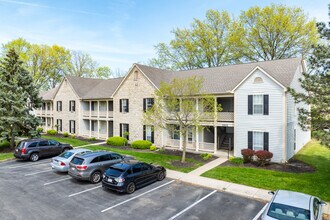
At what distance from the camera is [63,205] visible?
10359 mm

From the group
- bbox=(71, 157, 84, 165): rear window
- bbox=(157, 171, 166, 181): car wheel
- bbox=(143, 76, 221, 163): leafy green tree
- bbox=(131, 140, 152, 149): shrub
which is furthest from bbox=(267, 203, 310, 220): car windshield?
bbox=(131, 140, 152, 149): shrub

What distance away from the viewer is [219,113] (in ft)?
68.6

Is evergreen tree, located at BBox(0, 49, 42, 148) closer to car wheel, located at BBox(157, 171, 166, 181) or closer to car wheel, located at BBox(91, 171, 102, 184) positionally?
car wheel, located at BBox(91, 171, 102, 184)

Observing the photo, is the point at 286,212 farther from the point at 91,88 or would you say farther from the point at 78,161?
the point at 91,88

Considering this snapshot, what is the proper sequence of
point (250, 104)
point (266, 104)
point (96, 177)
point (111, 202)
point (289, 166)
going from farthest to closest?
point (250, 104)
point (266, 104)
point (289, 166)
point (96, 177)
point (111, 202)

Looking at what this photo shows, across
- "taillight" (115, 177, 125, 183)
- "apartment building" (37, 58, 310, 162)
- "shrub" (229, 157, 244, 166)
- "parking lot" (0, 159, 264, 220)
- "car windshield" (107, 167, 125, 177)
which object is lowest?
"parking lot" (0, 159, 264, 220)

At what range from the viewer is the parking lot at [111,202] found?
31.1 feet

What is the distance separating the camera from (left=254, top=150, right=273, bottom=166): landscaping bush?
16.8 m

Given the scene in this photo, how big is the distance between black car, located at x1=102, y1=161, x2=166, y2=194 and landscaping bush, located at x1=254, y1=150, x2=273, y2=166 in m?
8.71

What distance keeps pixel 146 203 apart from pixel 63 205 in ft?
12.9

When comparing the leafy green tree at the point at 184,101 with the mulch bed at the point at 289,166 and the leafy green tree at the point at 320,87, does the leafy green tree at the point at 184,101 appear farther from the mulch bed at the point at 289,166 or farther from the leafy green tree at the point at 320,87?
the leafy green tree at the point at 320,87

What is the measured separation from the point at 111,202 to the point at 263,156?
11.9 m

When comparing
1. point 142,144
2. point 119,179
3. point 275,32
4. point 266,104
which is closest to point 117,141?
point 142,144

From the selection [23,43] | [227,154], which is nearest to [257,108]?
[227,154]
